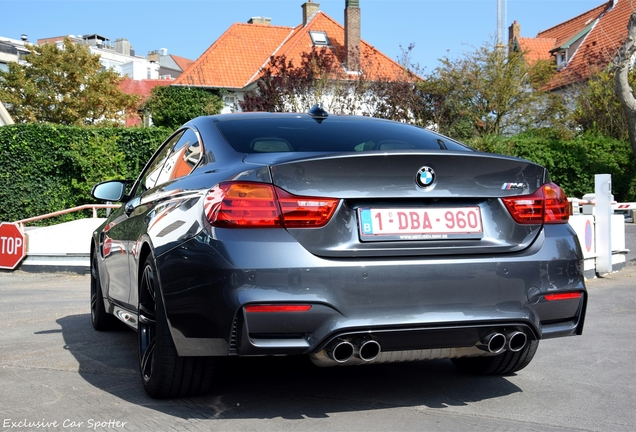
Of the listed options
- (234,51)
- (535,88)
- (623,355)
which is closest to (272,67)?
(535,88)

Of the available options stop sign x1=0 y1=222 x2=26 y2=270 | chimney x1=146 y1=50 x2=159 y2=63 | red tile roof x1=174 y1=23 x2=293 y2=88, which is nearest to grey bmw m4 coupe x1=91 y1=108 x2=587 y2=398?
stop sign x1=0 y1=222 x2=26 y2=270

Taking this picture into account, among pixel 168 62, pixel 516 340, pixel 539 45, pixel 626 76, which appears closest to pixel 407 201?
pixel 516 340

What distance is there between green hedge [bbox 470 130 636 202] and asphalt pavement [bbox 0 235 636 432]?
2354 cm

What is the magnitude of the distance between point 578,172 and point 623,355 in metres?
24.6

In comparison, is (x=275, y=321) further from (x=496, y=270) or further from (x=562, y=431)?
(x=562, y=431)

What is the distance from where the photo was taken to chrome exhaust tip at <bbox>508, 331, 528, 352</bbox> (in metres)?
4.01

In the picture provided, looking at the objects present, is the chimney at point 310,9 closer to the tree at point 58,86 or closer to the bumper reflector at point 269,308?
the tree at point 58,86

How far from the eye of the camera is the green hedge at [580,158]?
95.9 feet

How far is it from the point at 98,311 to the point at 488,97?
1085 inches

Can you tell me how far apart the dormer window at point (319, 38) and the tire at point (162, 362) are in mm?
46546

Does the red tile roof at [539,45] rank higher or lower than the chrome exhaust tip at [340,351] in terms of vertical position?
higher

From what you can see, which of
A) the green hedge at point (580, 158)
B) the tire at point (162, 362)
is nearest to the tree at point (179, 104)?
the green hedge at point (580, 158)

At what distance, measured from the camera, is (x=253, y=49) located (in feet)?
180

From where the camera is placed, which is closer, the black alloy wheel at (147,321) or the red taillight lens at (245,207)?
the red taillight lens at (245,207)
